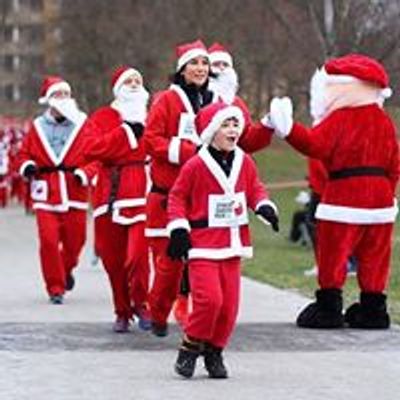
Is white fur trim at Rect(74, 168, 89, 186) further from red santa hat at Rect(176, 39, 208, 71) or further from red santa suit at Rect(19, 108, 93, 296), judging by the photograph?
red santa hat at Rect(176, 39, 208, 71)

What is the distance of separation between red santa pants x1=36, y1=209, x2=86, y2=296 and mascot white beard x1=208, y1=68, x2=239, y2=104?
3.01 metres

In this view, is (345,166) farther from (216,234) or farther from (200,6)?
(200,6)

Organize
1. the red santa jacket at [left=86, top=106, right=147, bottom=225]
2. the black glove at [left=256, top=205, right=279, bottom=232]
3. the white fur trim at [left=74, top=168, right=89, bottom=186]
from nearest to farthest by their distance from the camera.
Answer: the black glove at [left=256, top=205, right=279, bottom=232], the red santa jacket at [left=86, top=106, right=147, bottom=225], the white fur trim at [left=74, top=168, right=89, bottom=186]

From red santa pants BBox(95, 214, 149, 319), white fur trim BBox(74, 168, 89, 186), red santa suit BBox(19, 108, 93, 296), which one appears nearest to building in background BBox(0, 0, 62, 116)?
red santa suit BBox(19, 108, 93, 296)

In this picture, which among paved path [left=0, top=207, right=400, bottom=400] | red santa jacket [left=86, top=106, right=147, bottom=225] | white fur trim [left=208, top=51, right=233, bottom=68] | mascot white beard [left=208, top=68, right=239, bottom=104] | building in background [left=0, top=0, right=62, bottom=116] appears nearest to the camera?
paved path [left=0, top=207, right=400, bottom=400]

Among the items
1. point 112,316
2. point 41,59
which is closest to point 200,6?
point 41,59

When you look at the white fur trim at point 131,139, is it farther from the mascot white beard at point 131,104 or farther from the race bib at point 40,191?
the race bib at point 40,191

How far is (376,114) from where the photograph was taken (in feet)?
40.9

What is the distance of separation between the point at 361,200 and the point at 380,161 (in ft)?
1.07

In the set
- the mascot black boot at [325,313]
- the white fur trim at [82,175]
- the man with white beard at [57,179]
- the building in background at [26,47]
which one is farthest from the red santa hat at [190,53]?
the building in background at [26,47]

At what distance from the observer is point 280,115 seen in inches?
461

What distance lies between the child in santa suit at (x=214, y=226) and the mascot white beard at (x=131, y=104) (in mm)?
2144

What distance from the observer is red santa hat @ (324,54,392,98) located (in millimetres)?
12523

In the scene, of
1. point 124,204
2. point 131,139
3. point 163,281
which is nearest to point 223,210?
point 163,281
